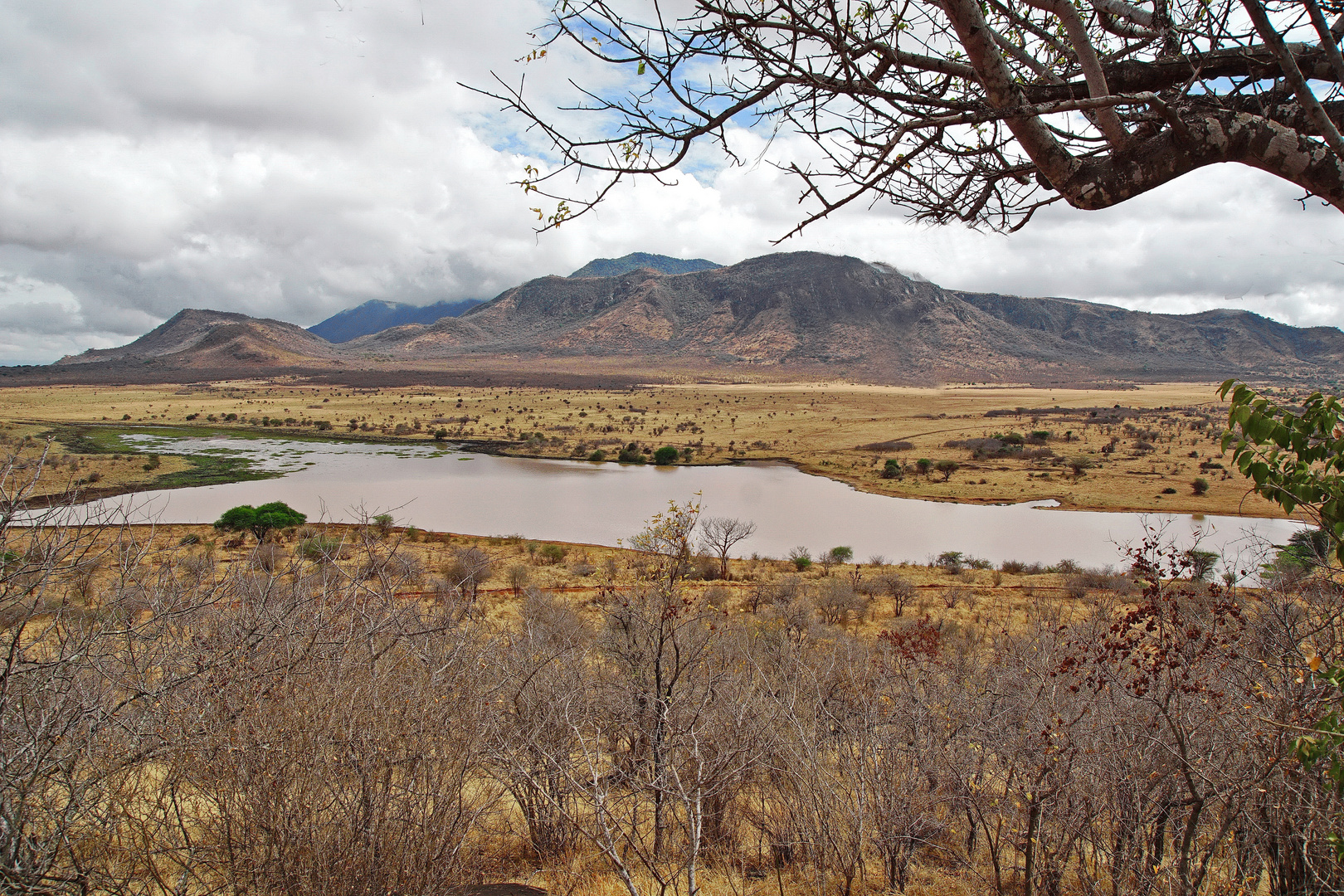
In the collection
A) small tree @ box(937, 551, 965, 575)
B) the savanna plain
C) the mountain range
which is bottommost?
small tree @ box(937, 551, 965, 575)

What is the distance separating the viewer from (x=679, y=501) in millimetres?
32844

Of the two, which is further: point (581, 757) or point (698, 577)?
point (698, 577)

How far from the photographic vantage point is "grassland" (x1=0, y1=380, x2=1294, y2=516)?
3628cm

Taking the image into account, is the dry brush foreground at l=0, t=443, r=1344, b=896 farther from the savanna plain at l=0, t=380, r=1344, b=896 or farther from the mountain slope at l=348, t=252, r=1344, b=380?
the mountain slope at l=348, t=252, r=1344, b=380

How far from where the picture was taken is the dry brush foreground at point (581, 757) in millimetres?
3875

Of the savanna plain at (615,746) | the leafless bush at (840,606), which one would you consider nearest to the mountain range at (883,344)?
the leafless bush at (840,606)

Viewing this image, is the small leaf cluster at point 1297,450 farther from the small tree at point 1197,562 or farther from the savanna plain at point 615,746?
the small tree at point 1197,562

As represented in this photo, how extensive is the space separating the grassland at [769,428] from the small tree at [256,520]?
16.6ft

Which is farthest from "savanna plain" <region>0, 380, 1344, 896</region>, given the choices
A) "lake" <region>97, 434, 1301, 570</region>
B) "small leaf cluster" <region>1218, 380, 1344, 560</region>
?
"lake" <region>97, 434, 1301, 570</region>

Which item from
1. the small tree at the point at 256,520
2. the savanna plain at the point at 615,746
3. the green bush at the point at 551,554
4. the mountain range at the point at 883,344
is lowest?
the green bush at the point at 551,554

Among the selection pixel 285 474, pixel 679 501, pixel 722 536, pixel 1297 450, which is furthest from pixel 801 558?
pixel 285 474

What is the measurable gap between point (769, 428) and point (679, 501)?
2979 cm

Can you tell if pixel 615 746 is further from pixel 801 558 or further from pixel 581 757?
pixel 801 558

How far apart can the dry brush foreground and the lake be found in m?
18.7
